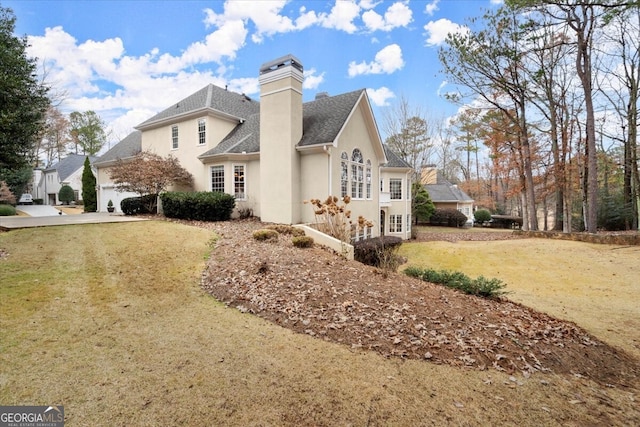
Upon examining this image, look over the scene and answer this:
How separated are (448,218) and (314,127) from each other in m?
23.0

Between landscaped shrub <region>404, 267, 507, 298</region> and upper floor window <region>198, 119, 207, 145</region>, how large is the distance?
14.5 m

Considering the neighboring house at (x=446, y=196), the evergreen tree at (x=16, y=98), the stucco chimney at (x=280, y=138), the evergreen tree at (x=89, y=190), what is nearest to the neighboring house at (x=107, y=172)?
the evergreen tree at (x=89, y=190)

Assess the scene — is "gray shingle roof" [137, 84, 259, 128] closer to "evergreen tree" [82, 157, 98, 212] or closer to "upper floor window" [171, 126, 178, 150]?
"upper floor window" [171, 126, 178, 150]

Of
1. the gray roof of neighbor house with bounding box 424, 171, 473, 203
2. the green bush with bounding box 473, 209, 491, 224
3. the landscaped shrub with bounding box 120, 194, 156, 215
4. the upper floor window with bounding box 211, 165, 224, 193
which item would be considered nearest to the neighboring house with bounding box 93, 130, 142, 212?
the landscaped shrub with bounding box 120, 194, 156, 215

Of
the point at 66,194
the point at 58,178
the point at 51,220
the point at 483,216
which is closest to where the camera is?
the point at 51,220

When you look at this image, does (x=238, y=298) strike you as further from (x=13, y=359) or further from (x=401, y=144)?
(x=401, y=144)

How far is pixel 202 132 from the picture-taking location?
57.3 ft

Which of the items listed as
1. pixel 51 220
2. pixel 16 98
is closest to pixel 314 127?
pixel 16 98

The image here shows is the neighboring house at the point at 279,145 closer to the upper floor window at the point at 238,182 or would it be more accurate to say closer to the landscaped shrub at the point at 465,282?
the upper floor window at the point at 238,182

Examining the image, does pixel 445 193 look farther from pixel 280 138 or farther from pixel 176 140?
pixel 176 140

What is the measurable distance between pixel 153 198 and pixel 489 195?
4161cm

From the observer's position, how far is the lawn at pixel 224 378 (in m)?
3.01

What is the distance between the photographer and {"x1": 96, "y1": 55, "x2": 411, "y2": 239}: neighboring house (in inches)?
531

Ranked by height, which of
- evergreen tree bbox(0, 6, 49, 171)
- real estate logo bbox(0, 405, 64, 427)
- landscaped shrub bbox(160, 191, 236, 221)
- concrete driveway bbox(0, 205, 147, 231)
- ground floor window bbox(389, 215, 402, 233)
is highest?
evergreen tree bbox(0, 6, 49, 171)
